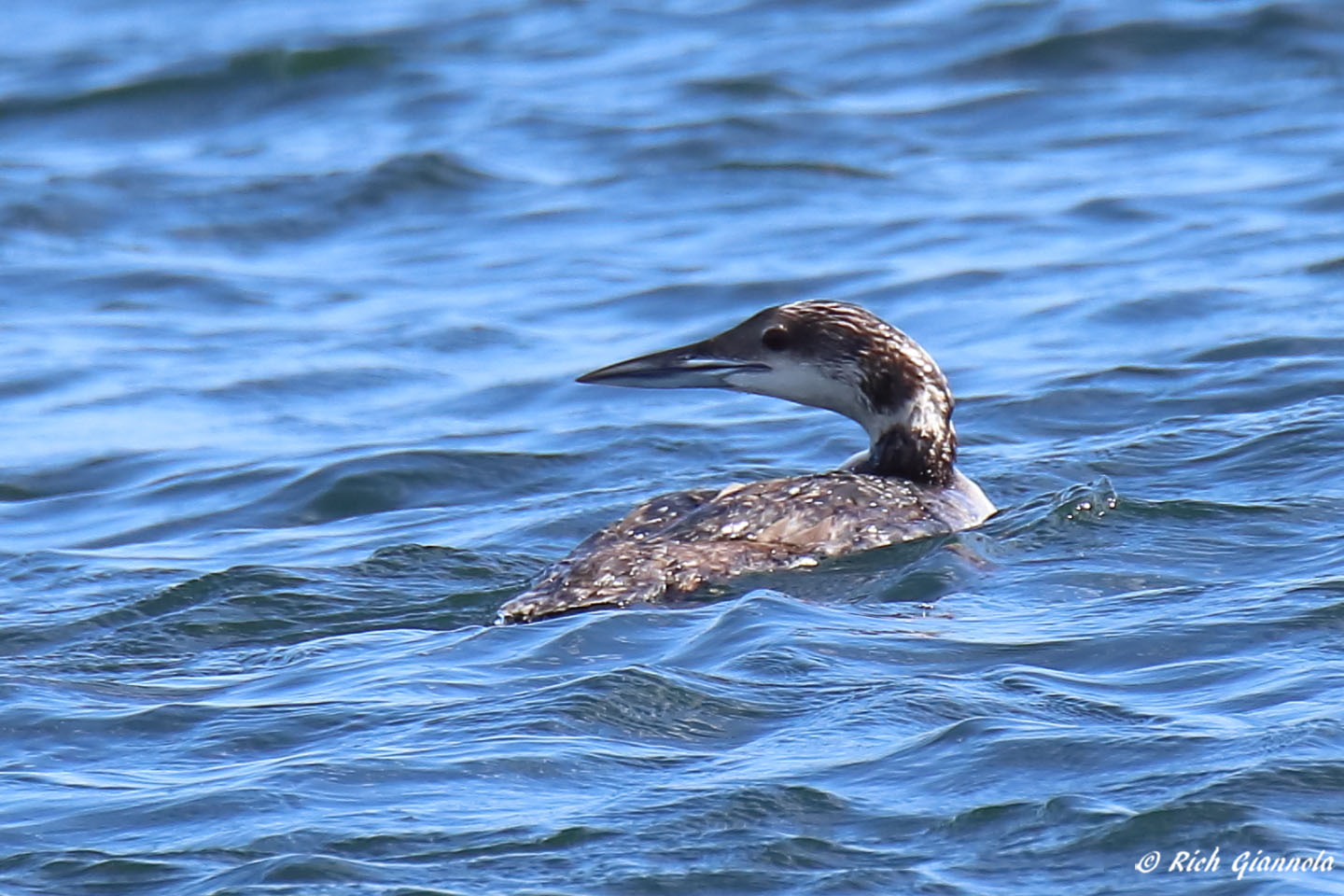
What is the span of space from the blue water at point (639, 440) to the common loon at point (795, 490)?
0.14 m

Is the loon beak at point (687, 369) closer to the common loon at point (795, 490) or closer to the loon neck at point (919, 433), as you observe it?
the common loon at point (795, 490)

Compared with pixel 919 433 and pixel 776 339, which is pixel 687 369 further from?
pixel 919 433

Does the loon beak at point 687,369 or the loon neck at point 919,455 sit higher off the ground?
the loon beak at point 687,369

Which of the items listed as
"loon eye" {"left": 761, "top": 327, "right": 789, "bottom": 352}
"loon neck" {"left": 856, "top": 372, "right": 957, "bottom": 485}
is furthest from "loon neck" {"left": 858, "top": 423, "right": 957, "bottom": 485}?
"loon eye" {"left": 761, "top": 327, "right": 789, "bottom": 352}

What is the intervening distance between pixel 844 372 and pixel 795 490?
2.42ft

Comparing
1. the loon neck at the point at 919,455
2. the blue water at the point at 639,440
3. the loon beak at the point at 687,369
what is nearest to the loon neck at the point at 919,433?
the loon neck at the point at 919,455

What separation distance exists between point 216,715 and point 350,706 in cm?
32

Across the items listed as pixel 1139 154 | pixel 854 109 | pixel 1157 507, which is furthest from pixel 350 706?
pixel 854 109

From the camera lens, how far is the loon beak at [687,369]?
25.9 ft

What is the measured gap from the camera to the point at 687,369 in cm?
794

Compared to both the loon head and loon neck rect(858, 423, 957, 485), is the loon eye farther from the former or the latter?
loon neck rect(858, 423, 957, 485)

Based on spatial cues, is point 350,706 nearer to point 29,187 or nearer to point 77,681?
point 77,681

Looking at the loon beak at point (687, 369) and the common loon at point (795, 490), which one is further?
the loon beak at point (687, 369)

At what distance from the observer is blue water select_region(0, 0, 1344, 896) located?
16.3 feet
